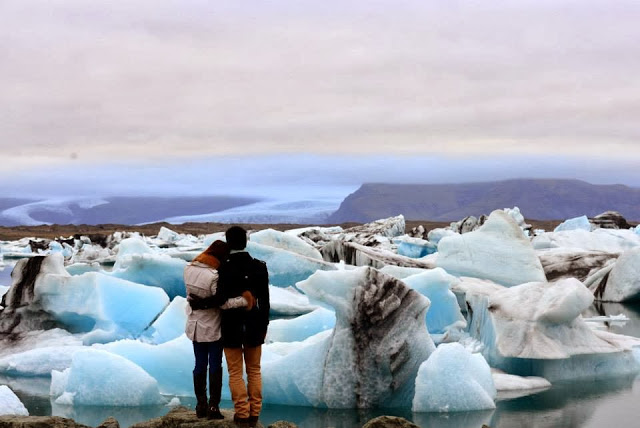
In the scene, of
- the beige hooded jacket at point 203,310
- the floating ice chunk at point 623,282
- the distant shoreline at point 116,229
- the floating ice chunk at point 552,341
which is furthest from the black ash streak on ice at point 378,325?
the distant shoreline at point 116,229

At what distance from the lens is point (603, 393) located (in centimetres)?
648

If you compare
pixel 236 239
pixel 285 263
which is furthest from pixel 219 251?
pixel 285 263

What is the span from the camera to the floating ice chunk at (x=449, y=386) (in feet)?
18.6

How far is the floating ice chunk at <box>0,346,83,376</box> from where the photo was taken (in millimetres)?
7504

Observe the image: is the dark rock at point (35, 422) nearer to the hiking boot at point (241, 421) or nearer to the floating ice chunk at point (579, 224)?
the hiking boot at point (241, 421)

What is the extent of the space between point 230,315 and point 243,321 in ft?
0.25

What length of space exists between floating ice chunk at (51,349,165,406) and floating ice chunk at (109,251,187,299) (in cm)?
521

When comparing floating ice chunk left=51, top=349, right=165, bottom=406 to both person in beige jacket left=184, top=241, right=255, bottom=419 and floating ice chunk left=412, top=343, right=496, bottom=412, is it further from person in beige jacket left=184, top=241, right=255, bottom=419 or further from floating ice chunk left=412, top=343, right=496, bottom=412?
floating ice chunk left=412, top=343, right=496, bottom=412

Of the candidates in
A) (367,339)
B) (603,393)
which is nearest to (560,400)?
(603,393)

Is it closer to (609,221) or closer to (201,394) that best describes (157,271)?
(201,394)

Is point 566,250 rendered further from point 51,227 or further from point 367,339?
point 51,227

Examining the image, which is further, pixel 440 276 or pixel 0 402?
pixel 440 276

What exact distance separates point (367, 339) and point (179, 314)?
3.05 m

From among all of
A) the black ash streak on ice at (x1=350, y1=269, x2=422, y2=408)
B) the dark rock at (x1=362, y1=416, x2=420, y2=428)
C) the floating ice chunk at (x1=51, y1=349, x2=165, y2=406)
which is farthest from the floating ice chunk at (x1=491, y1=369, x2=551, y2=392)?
the floating ice chunk at (x1=51, y1=349, x2=165, y2=406)
